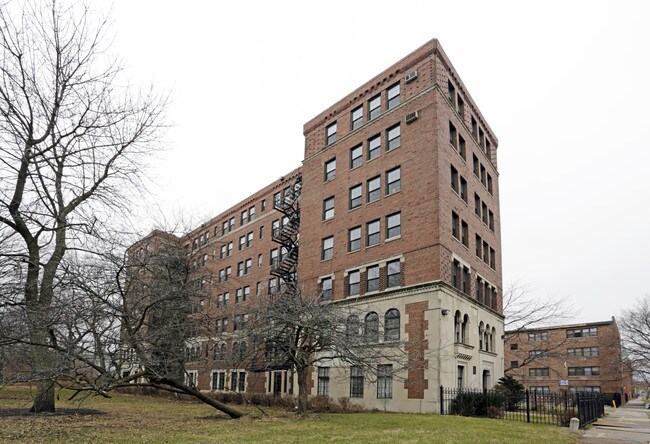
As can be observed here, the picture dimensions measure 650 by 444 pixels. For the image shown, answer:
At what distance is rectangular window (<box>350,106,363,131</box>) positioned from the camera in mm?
35438

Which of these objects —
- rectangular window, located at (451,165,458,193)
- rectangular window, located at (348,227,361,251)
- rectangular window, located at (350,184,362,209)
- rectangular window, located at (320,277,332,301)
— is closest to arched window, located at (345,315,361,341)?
rectangular window, located at (348,227,361,251)

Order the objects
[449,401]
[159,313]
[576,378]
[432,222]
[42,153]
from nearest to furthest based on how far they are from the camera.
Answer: [42,153]
[159,313]
[449,401]
[432,222]
[576,378]

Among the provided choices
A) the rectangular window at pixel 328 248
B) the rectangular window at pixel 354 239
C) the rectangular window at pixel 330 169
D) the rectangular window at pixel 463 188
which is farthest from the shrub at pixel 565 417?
the rectangular window at pixel 330 169

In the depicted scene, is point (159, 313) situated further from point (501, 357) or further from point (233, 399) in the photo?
point (501, 357)

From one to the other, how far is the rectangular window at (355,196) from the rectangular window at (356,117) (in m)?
4.53

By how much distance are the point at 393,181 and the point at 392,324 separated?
8.79 meters

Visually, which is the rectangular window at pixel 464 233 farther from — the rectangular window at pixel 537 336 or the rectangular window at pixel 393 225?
the rectangular window at pixel 537 336

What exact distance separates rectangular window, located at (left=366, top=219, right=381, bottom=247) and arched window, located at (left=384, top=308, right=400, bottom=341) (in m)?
4.56

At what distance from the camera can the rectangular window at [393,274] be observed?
29.4m

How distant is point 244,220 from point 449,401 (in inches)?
1372

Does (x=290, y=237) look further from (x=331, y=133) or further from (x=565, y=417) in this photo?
(x=565, y=417)

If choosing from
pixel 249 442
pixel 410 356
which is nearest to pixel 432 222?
pixel 410 356

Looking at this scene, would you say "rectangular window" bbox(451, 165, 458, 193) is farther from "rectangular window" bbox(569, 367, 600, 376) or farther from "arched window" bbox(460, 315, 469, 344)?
"rectangular window" bbox(569, 367, 600, 376)

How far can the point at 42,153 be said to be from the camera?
39.9 ft
